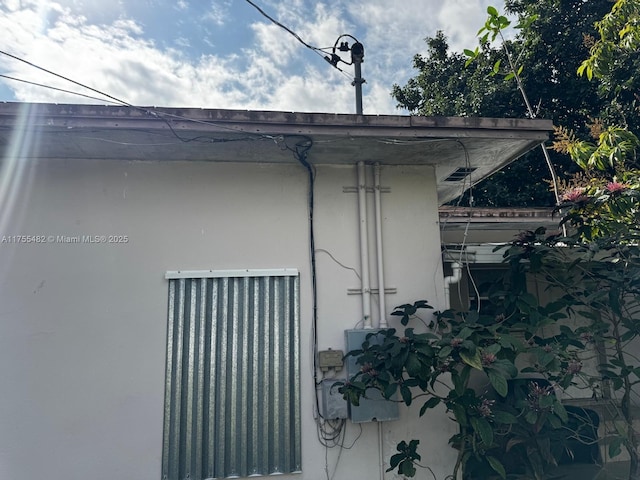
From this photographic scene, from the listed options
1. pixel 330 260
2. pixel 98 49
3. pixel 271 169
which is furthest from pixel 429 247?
pixel 98 49

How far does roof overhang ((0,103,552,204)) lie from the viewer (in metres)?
3.12

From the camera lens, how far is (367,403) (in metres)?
3.62

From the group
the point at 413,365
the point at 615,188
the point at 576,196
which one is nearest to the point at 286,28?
the point at 576,196

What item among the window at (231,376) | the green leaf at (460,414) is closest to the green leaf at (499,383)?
the green leaf at (460,414)

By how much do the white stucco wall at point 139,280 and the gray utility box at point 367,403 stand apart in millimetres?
144

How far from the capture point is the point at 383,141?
11.8 ft

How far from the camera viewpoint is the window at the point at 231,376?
3543mm

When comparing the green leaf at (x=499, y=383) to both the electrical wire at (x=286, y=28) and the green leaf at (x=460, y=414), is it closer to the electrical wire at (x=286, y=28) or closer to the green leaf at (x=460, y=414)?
the green leaf at (x=460, y=414)

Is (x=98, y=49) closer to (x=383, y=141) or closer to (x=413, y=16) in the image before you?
(x=383, y=141)

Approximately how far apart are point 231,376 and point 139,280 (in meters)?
1.25

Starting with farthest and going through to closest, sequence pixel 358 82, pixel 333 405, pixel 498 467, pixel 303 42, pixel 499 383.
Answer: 1. pixel 358 82
2. pixel 303 42
3. pixel 333 405
4. pixel 498 467
5. pixel 499 383

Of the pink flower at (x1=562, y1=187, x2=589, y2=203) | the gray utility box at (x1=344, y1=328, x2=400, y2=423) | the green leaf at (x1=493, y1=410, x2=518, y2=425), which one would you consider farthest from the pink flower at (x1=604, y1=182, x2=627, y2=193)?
the gray utility box at (x1=344, y1=328, x2=400, y2=423)

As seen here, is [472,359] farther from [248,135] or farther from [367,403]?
[248,135]

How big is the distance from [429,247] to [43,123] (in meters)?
3.61
